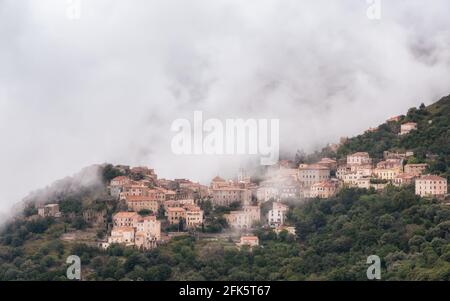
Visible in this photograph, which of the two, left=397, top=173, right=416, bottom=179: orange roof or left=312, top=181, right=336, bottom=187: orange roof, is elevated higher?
left=397, top=173, right=416, bottom=179: orange roof

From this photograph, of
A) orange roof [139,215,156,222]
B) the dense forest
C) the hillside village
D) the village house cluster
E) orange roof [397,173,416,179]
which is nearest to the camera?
the village house cluster

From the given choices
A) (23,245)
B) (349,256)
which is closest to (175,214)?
(23,245)

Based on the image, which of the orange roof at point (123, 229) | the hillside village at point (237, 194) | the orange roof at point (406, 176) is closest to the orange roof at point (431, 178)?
the hillside village at point (237, 194)

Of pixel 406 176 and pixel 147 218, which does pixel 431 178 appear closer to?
pixel 406 176

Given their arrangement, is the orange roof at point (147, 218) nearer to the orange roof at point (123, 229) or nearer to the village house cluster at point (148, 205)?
the village house cluster at point (148, 205)

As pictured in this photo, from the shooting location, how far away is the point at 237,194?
39125 millimetres

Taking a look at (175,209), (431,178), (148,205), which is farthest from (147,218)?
(431,178)

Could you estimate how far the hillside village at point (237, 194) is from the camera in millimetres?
37000

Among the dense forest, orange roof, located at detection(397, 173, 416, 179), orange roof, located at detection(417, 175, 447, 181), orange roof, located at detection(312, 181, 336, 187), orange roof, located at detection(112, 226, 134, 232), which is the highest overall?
the dense forest

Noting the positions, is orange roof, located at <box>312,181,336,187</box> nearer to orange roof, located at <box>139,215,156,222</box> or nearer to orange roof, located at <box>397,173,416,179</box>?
orange roof, located at <box>397,173,416,179</box>

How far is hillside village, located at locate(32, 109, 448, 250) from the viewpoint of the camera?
1457 inches

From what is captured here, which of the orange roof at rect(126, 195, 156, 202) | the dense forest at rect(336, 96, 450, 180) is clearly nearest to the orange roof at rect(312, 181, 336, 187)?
the dense forest at rect(336, 96, 450, 180)
